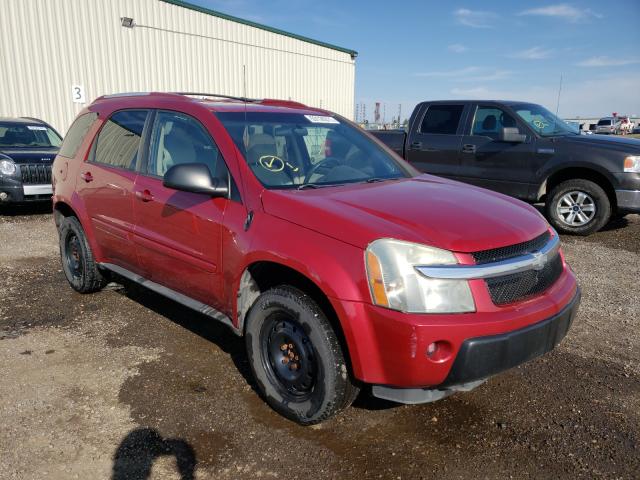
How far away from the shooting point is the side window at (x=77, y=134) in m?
4.50

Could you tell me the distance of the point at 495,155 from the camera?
25.4ft

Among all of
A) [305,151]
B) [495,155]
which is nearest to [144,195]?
[305,151]

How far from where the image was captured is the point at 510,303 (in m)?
2.42

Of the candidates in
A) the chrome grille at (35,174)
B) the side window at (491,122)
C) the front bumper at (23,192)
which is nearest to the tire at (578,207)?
the side window at (491,122)

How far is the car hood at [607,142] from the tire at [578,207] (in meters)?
0.53

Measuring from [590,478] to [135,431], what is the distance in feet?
7.47

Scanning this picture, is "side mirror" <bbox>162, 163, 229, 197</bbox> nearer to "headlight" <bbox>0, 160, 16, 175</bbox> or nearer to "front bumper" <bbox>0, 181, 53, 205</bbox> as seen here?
"front bumper" <bbox>0, 181, 53, 205</bbox>

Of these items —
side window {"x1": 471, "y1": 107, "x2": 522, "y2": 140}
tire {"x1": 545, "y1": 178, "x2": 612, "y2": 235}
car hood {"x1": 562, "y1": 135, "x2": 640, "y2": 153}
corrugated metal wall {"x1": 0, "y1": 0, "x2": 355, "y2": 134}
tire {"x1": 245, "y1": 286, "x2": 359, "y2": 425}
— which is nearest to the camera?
tire {"x1": 245, "y1": 286, "x2": 359, "y2": 425}

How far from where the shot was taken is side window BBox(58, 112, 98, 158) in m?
4.50

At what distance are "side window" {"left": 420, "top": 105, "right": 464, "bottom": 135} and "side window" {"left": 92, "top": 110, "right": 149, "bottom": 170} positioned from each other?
5.64 m

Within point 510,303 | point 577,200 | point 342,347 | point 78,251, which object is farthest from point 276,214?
point 577,200

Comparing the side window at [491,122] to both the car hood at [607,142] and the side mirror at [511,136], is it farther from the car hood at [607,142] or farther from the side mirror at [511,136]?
the car hood at [607,142]

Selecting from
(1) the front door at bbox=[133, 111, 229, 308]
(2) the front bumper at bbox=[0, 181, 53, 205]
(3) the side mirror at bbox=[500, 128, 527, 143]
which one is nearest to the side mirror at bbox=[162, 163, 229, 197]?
(1) the front door at bbox=[133, 111, 229, 308]

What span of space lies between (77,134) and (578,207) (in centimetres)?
657
